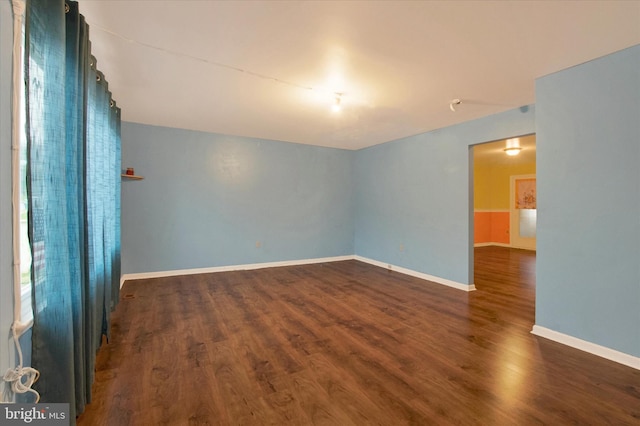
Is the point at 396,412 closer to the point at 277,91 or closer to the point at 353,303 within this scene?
the point at 353,303

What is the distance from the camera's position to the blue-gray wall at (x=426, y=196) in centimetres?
411

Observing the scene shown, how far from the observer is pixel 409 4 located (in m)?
1.75

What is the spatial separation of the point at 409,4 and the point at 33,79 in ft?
6.65

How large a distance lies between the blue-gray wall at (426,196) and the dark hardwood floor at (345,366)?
0.98 meters

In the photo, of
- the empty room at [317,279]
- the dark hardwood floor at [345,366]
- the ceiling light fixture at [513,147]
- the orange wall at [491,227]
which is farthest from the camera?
the orange wall at [491,227]

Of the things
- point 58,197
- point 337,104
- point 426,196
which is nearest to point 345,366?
point 58,197

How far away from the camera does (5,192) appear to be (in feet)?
3.70

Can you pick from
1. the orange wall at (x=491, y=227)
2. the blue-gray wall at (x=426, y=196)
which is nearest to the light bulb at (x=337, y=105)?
the blue-gray wall at (x=426, y=196)

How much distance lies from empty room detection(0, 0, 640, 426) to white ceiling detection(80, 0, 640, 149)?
2 centimetres

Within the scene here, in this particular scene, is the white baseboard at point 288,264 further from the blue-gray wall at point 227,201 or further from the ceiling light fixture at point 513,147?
the ceiling light fixture at point 513,147

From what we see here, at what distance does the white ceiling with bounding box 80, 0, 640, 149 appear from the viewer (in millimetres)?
1819

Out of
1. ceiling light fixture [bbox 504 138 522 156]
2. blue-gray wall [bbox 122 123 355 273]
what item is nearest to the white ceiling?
blue-gray wall [bbox 122 123 355 273]

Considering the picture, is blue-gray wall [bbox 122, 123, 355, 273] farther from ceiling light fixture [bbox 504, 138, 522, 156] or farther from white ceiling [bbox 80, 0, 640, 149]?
ceiling light fixture [bbox 504, 138, 522, 156]

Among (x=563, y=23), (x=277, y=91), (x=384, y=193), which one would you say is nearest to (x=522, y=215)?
(x=384, y=193)
